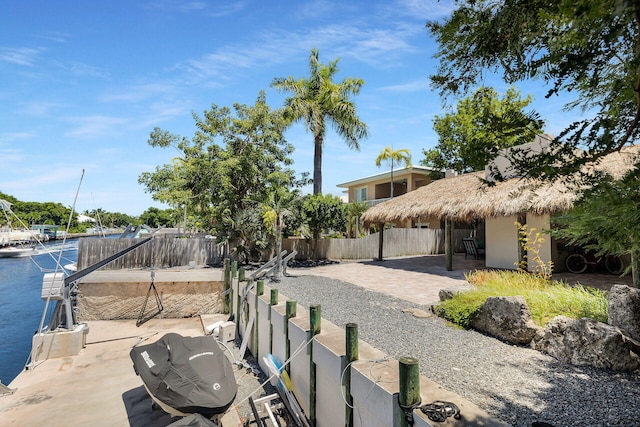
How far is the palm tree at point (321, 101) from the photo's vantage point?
19141mm

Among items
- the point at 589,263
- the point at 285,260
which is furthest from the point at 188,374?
the point at 589,263

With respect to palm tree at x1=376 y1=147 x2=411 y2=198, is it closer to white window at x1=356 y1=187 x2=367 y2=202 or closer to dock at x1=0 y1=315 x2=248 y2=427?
white window at x1=356 y1=187 x2=367 y2=202

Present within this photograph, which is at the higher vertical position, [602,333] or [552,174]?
[552,174]

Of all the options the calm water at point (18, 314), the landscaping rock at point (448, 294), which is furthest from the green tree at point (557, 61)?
the calm water at point (18, 314)

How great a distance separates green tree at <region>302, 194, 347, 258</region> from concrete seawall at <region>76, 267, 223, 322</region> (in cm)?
603

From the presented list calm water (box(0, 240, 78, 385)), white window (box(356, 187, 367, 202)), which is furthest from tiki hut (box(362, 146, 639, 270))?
white window (box(356, 187, 367, 202))

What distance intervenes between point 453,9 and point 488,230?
1294 cm

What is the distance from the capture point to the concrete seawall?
11273 mm

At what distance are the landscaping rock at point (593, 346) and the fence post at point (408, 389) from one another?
9.91 feet

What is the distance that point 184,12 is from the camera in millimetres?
7730

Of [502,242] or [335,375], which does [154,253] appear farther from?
[502,242]

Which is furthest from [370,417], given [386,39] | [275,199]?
[275,199]

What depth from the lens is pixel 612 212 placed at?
2.12 metres

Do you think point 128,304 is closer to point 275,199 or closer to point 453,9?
point 275,199
